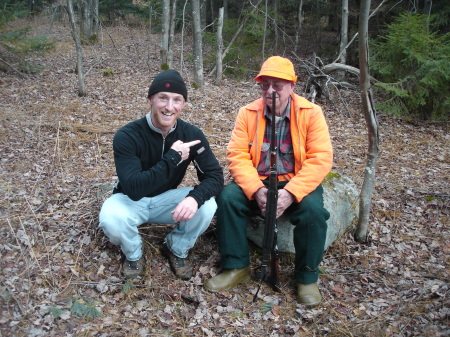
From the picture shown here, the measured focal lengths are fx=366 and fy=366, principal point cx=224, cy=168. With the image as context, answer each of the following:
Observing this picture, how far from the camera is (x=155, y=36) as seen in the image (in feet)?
56.4

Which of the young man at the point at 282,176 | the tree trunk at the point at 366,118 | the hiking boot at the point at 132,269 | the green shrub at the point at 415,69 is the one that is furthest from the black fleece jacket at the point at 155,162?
the green shrub at the point at 415,69

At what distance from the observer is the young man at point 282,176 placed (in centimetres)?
334

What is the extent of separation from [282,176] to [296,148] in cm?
31

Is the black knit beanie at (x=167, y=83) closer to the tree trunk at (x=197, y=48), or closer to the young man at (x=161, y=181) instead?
the young man at (x=161, y=181)

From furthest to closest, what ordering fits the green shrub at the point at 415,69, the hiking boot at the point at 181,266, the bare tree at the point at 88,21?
the bare tree at the point at 88,21 → the green shrub at the point at 415,69 → the hiking boot at the point at 181,266

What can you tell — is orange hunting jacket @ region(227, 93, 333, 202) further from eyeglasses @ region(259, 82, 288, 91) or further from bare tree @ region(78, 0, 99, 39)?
bare tree @ region(78, 0, 99, 39)

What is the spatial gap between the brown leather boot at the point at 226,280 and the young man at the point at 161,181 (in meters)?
0.26

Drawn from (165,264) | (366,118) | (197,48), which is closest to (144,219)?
(165,264)

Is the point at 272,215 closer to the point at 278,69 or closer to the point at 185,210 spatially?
the point at 185,210

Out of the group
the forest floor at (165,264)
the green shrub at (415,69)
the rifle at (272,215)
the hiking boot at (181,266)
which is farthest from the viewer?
the green shrub at (415,69)

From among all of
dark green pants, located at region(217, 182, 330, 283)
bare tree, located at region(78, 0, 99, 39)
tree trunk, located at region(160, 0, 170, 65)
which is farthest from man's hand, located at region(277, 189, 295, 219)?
bare tree, located at region(78, 0, 99, 39)

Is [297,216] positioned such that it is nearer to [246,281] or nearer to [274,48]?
[246,281]

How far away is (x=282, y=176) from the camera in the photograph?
3.61 metres

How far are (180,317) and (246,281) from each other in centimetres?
77
